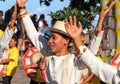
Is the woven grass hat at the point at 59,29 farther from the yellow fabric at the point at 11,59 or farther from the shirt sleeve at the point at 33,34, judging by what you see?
the yellow fabric at the point at 11,59

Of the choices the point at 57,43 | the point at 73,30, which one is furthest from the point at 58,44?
the point at 73,30

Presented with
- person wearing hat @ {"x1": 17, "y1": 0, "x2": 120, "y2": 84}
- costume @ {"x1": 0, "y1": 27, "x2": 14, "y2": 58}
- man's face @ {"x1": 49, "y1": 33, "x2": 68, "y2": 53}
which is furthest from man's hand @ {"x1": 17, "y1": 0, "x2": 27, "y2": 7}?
man's face @ {"x1": 49, "y1": 33, "x2": 68, "y2": 53}

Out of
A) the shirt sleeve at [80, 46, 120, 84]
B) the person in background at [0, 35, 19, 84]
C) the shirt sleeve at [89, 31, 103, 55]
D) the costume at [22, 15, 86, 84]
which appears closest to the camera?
the shirt sleeve at [80, 46, 120, 84]

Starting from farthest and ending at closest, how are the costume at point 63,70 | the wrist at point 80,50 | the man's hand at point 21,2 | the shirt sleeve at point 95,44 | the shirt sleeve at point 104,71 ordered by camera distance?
the shirt sleeve at point 95,44 → the man's hand at point 21,2 → the costume at point 63,70 → the wrist at point 80,50 → the shirt sleeve at point 104,71

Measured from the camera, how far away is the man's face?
5.87 m

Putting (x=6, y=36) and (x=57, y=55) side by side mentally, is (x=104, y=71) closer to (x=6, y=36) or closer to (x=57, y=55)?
(x=57, y=55)

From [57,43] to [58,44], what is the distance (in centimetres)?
2

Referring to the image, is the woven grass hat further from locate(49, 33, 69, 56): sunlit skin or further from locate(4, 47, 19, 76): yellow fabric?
locate(4, 47, 19, 76): yellow fabric

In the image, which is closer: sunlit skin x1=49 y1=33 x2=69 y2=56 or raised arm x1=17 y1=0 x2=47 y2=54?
sunlit skin x1=49 y1=33 x2=69 y2=56

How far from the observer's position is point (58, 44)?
19.3 ft

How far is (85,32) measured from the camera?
20.8 m

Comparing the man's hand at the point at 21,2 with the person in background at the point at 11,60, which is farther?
the person in background at the point at 11,60

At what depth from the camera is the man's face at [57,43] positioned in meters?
5.87

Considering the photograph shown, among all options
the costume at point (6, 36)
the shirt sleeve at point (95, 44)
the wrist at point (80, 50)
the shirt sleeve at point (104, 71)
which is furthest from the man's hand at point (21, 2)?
the shirt sleeve at point (104, 71)
